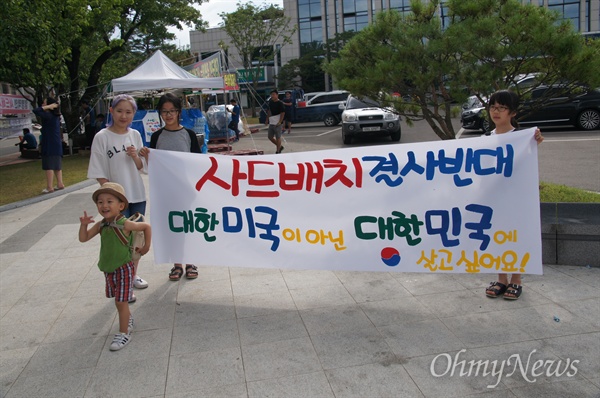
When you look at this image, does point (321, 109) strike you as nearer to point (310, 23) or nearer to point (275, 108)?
point (275, 108)

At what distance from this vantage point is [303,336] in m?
3.78

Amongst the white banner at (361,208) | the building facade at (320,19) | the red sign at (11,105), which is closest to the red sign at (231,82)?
the red sign at (11,105)

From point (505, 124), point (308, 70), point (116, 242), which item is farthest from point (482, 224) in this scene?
point (308, 70)

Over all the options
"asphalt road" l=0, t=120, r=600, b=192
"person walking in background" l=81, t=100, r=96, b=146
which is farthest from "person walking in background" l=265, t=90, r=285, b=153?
"person walking in background" l=81, t=100, r=96, b=146

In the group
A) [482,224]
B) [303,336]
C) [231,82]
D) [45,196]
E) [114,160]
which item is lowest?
[303,336]

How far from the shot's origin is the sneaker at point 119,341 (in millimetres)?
3676

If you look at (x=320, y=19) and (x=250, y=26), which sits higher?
(x=320, y=19)

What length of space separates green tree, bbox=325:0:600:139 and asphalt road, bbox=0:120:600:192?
8.97 feet

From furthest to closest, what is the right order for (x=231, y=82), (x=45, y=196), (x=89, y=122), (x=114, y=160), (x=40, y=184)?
(x=89, y=122)
(x=231, y=82)
(x=40, y=184)
(x=45, y=196)
(x=114, y=160)

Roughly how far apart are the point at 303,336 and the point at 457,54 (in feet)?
13.0

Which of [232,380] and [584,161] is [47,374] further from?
[584,161]

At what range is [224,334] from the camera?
3.87 m

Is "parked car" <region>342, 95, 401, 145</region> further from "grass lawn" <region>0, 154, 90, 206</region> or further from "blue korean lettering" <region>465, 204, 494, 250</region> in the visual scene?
"blue korean lettering" <region>465, 204, 494, 250</region>

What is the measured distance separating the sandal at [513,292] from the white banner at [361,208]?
352 millimetres
